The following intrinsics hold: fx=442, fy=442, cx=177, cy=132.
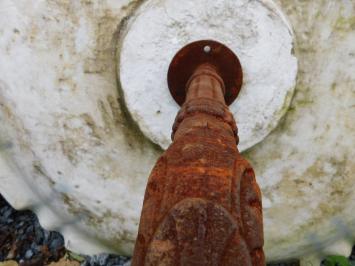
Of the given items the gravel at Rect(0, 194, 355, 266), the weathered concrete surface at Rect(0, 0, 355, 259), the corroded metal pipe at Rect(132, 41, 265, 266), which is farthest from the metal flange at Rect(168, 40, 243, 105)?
the gravel at Rect(0, 194, 355, 266)

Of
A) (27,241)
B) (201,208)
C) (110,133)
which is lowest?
(201,208)

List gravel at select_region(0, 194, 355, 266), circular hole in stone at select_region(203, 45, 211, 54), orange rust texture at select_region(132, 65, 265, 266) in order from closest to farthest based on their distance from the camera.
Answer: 1. orange rust texture at select_region(132, 65, 265, 266)
2. circular hole in stone at select_region(203, 45, 211, 54)
3. gravel at select_region(0, 194, 355, 266)

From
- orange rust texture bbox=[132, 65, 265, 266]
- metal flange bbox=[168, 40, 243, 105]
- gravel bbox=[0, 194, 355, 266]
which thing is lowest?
orange rust texture bbox=[132, 65, 265, 266]

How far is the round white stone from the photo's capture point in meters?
1.29

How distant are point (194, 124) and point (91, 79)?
0.79 metres

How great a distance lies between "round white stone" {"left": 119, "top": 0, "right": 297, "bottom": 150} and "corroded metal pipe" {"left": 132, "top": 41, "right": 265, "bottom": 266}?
0.67m

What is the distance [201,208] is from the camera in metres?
0.51

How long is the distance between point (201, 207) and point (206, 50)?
33.0 inches

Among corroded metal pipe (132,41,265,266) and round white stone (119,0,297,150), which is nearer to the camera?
corroded metal pipe (132,41,265,266)

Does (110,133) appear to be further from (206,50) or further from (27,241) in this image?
(27,241)

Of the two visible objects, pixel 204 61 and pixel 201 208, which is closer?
pixel 201 208

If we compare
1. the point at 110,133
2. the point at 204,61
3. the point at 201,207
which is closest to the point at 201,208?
the point at 201,207

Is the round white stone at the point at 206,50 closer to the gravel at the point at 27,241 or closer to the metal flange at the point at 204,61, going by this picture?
the metal flange at the point at 204,61

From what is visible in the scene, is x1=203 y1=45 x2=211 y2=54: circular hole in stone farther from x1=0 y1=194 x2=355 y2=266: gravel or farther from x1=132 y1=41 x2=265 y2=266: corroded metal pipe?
x1=0 y1=194 x2=355 y2=266: gravel
